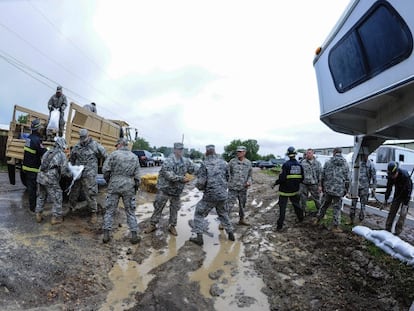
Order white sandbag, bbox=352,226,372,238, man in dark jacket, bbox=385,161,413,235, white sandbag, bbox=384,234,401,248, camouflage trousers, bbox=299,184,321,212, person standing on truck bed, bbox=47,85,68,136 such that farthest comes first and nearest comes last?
camouflage trousers, bbox=299,184,321,212
person standing on truck bed, bbox=47,85,68,136
man in dark jacket, bbox=385,161,413,235
white sandbag, bbox=352,226,372,238
white sandbag, bbox=384,234,401,248

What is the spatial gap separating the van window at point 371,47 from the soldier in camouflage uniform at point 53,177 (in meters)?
4.71

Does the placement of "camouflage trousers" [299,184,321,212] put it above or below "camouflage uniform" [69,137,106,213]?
below

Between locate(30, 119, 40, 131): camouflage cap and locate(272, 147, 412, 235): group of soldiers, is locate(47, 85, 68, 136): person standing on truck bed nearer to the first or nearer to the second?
locate(30, 119, 40, 131): camouflage cap

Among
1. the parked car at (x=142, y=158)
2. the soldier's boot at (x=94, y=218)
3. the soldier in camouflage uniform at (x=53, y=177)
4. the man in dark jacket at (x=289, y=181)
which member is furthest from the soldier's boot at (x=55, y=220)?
the parked car at (x=142, y=158)

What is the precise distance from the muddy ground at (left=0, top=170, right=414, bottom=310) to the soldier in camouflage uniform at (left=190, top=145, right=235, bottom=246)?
0.42 metres

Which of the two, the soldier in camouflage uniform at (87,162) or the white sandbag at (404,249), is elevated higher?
the soldier in camouflage uniform at (87,162)

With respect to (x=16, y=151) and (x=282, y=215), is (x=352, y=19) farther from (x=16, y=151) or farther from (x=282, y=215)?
(x=16, y=151)

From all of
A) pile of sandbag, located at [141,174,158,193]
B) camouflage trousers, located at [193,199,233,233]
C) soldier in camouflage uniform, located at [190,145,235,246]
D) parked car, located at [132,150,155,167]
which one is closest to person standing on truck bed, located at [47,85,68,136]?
soldier in camouflage uniform, located at [190,145,235,246]

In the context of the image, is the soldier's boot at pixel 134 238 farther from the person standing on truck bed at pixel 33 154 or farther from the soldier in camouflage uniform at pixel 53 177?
the person standing on truck bed at pixel 33 154

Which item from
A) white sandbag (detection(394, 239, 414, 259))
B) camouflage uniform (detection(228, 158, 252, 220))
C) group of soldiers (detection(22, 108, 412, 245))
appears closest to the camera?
white sandbag (detection(394, 239, 414, 259))

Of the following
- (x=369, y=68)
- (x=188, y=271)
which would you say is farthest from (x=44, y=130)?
(x=369, y=68)

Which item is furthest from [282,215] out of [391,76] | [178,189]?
[391,76]

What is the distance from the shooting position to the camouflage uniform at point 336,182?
19.4 ft

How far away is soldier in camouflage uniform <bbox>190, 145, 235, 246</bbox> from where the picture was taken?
17.2ft
